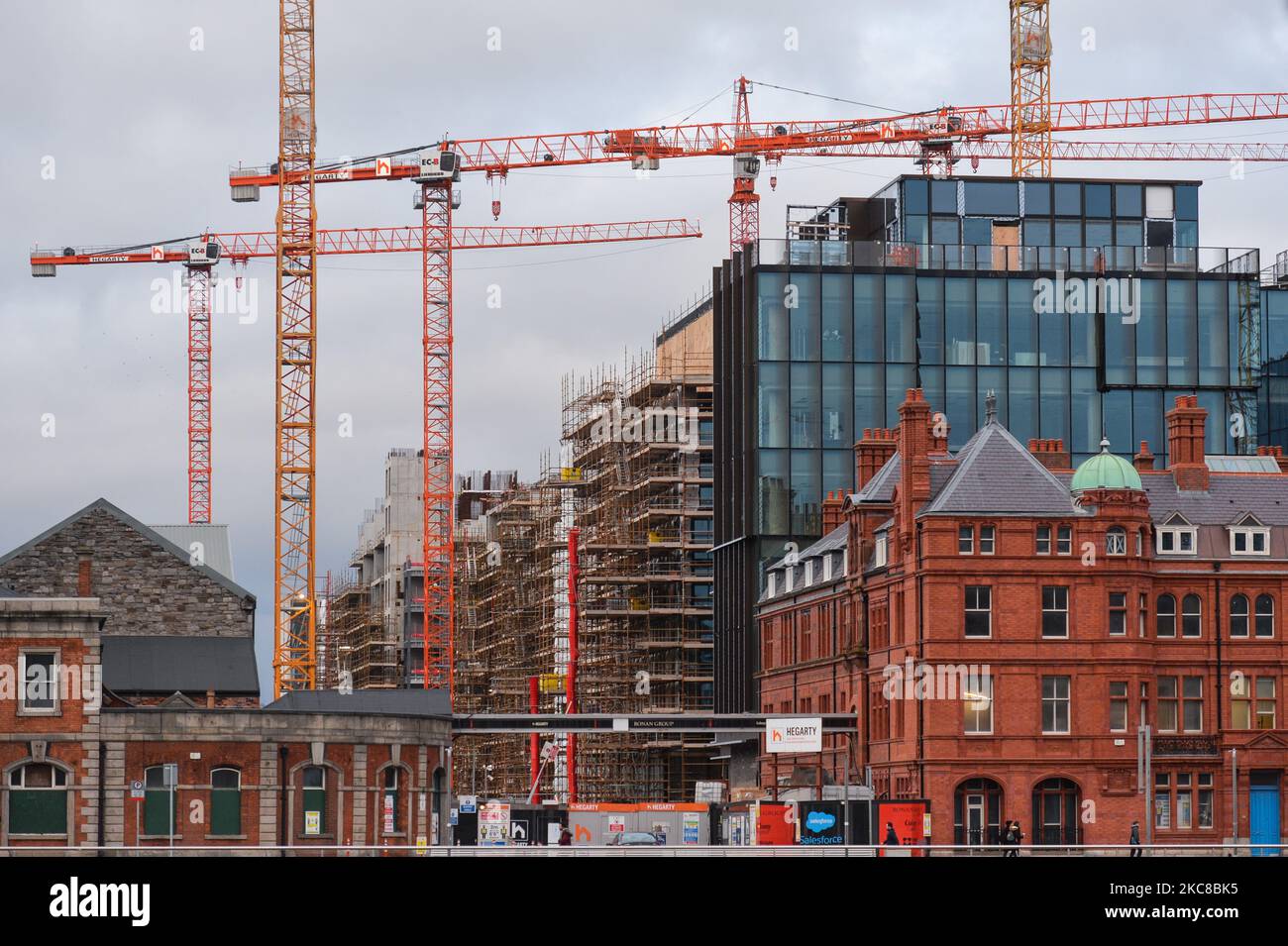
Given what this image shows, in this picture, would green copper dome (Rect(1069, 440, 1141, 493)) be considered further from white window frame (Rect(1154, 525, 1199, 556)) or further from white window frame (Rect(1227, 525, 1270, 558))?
white window frame (Rect(1227, 525, 1270, 558))

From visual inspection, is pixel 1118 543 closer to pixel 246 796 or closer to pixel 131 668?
pixel 246 796

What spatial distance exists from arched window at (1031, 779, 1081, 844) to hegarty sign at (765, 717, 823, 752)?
7593mm

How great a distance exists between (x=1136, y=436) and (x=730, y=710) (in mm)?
23014

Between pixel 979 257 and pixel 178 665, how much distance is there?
143ft

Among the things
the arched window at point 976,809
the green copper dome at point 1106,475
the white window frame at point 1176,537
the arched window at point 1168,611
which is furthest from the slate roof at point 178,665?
the white window frame at point 1176,537

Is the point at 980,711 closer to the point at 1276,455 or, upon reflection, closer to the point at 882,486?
the point at 882,486

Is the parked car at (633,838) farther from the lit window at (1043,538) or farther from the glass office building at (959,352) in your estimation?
the glass office building at (959,352)

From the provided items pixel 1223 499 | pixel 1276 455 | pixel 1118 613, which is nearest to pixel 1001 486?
pixel 1118 613

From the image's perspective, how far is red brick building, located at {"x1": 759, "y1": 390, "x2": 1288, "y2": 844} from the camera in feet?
255

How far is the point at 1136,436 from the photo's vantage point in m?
108

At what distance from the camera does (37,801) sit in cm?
6931

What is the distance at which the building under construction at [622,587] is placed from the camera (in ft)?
405

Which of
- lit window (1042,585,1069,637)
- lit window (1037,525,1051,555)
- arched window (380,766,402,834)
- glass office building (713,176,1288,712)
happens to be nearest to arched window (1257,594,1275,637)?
lit window (1042,585,1069,637)

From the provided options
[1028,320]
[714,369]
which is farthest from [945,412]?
[714,369]
